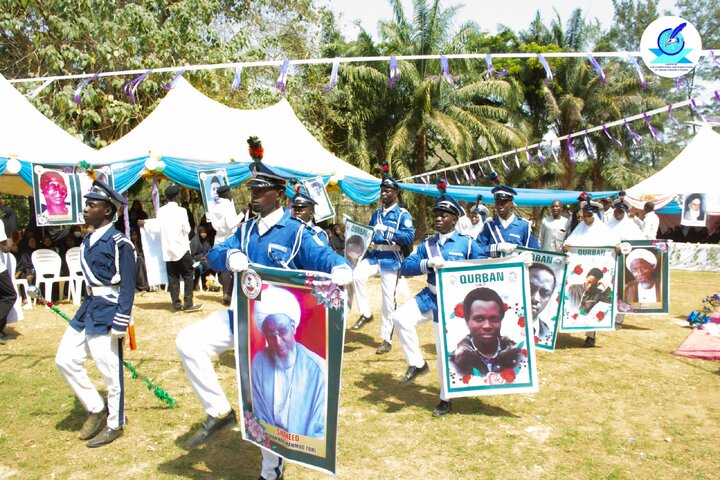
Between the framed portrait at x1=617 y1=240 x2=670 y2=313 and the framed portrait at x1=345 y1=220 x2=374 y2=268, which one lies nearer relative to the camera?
the framed portrait at x1=345 y1=220 x2=374 y2=268

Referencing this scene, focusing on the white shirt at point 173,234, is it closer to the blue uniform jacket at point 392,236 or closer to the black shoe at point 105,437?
the blue uniform jacket at point 392,236

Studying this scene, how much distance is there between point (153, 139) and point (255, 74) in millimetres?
10509

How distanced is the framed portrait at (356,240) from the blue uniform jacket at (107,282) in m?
3.70

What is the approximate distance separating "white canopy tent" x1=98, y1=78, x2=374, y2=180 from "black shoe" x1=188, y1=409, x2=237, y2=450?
7.77 meters

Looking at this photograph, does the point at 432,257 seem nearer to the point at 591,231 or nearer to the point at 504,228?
the point at 504,228

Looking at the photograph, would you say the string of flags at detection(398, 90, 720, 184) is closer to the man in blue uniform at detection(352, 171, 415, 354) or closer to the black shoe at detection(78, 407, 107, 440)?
the man in blue uniform at detection(352, 171, 415, 354)

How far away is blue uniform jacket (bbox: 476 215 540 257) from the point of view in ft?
23.4

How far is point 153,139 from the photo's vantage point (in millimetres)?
11844

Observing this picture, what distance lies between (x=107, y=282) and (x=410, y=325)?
8.87 ft

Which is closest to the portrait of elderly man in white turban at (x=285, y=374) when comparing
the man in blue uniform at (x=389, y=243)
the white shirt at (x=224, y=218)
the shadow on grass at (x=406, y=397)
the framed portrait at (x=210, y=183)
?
the shadow on grass at (x=406, y=397)

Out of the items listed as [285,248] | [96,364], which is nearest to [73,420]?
[96,364]

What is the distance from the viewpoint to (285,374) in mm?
3748

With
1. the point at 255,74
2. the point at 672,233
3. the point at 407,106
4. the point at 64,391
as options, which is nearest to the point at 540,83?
the point at 407,106

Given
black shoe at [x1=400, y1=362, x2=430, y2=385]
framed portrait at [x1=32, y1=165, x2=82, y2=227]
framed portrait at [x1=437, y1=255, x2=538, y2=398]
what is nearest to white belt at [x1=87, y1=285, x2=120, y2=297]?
framed portrait at [x1=437, y1=255, x2=538, y2=398]
